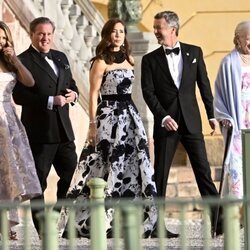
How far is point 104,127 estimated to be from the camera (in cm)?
1472

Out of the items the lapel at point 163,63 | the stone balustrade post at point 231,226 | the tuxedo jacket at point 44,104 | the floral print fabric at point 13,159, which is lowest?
the stone balustrade post at point 231,226

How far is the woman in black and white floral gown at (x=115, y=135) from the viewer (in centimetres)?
1450

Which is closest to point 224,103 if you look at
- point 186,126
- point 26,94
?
point 186,126

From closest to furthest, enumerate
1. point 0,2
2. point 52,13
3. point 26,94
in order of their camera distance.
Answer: point 26,94 → point 0,2 → point 52,13

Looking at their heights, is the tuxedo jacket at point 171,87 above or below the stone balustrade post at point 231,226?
above

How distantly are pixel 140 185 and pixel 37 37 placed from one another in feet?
4.50

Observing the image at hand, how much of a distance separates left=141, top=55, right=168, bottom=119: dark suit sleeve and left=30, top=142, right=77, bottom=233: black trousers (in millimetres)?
696

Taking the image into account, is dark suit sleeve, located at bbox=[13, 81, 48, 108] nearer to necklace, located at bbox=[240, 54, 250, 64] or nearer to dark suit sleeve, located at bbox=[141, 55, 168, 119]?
dark suit sleeve, located at bbox=[141, 55, 168, 119]

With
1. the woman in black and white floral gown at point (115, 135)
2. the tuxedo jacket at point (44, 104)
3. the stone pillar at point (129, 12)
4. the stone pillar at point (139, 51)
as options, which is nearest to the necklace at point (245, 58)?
the woman in black and white floral gown at point (115, 135)

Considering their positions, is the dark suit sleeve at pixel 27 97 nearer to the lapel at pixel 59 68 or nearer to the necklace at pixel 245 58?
the lapel at pixel 59 68

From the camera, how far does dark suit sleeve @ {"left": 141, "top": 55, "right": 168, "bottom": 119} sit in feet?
48.1

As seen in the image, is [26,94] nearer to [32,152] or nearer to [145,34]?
[32,152]

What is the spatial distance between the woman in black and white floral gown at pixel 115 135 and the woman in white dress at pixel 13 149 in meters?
0.47

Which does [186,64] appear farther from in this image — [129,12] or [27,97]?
[129,12]
